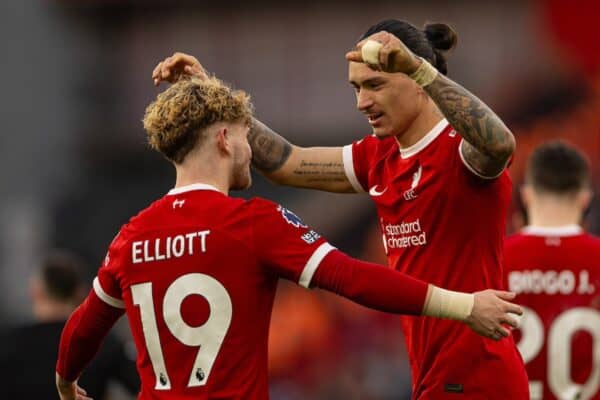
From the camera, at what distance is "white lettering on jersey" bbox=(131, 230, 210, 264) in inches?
205

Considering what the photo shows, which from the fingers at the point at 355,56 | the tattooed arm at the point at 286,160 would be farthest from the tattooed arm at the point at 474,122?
the tattooed arm at the point at 286,160

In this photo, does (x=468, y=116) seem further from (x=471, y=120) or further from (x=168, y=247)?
(x=168, y=247)

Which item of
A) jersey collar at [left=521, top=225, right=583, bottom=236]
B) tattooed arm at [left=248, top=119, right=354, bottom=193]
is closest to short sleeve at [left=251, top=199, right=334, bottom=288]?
tattooed arm at [left=248, top=119, right=354, bottom=193]

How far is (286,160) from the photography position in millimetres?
6828

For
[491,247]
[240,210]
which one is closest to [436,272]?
[491,247]

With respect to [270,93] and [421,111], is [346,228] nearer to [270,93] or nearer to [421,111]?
[270,93]

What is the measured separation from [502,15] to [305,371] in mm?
7755

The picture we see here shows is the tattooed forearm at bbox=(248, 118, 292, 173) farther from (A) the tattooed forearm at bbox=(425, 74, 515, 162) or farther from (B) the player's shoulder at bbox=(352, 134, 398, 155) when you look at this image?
(A) the tattooed forearm at bbox=(425, 74, 515, 162)

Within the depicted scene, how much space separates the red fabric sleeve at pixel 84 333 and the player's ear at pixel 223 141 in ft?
2.44

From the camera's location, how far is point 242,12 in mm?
24297

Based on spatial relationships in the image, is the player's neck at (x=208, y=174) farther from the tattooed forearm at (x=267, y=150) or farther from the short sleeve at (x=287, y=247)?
the tattooed forearm at (x=267, y=150)

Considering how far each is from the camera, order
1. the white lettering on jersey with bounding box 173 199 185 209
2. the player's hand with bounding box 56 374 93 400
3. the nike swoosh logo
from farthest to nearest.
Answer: the nike swoosh logo
the player's hand with bounding box 56 374 93 400
the white lettering on jersey with bounding box 173 199 185 209

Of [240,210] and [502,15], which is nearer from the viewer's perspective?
[240,210]

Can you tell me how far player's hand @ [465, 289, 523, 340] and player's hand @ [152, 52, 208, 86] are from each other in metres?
1.78
